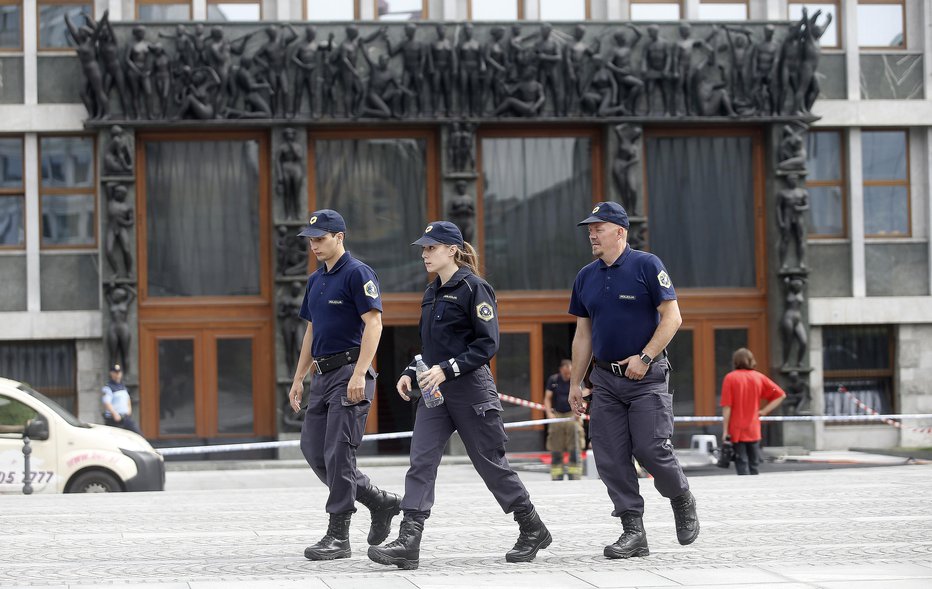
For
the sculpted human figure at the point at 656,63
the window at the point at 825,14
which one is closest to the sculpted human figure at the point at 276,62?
the sculpted human figure at the point at 656,63

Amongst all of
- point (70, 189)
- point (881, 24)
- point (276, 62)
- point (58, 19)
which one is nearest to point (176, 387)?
point (70, 189)

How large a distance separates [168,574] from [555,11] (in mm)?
21192

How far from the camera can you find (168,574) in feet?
27.6

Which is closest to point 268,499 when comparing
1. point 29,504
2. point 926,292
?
point 29,504

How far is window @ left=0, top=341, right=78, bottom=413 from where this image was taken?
27344 mm

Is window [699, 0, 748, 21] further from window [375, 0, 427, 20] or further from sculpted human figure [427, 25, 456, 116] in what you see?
window [375, 0, 427, 20]

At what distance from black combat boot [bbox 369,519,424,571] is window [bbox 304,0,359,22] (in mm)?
20239

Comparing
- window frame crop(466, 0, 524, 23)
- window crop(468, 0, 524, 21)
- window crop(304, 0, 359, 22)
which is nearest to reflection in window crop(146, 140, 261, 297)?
window crop(304, 0, 359, 22)

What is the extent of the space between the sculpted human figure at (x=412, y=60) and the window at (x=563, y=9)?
270cm

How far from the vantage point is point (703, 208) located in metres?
28.2

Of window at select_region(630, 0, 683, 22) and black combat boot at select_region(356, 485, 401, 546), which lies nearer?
black combat boot at select_region(356, 485, 401, 546)

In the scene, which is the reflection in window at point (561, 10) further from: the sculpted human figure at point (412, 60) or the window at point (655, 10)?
the sculpted human figure at point (412, 60)

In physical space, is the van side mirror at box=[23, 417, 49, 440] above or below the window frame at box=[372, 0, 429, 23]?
below

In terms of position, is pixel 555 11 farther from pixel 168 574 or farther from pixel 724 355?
pixel 168 574
